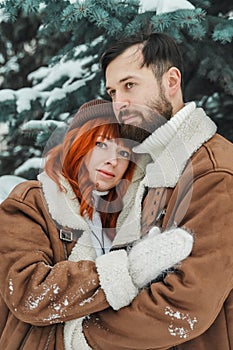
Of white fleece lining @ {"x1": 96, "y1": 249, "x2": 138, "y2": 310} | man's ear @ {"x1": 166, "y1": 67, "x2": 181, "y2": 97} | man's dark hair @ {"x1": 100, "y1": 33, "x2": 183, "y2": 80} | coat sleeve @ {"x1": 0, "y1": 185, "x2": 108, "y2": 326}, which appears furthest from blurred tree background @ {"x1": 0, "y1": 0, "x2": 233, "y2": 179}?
white fleece lining @ {"x1": 96, "y1": 249, "x2": 138, "y2": 310}

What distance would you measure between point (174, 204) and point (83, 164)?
14.2 inches

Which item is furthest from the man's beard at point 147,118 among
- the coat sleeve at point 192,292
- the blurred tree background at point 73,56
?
the blurred tree background at point 73,56

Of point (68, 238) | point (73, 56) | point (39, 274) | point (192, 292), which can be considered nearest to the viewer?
point (192, 292)

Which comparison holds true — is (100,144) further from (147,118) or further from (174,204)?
(174,204)

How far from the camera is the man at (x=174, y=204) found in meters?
1.93

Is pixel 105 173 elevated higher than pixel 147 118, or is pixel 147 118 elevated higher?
pixel 147 118

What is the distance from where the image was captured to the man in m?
1.93

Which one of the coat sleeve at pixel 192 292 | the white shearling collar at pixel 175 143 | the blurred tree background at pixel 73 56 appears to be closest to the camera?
the coat sleeve at pixel 192 292

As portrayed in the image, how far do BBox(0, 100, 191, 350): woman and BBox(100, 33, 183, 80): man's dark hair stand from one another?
0.67 ft

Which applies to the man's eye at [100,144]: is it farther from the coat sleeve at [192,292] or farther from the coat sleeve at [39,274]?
the coat sleeve at [192,292]

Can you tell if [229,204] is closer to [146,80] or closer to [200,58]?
[146,80]

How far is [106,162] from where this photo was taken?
2.20 m

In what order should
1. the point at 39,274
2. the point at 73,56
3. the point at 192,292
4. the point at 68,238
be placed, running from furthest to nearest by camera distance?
the point at 73,56
the point at 68,238
the point at 39,274
the point at 192,292


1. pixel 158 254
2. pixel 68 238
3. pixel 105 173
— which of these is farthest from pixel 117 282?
pixel 105 173
